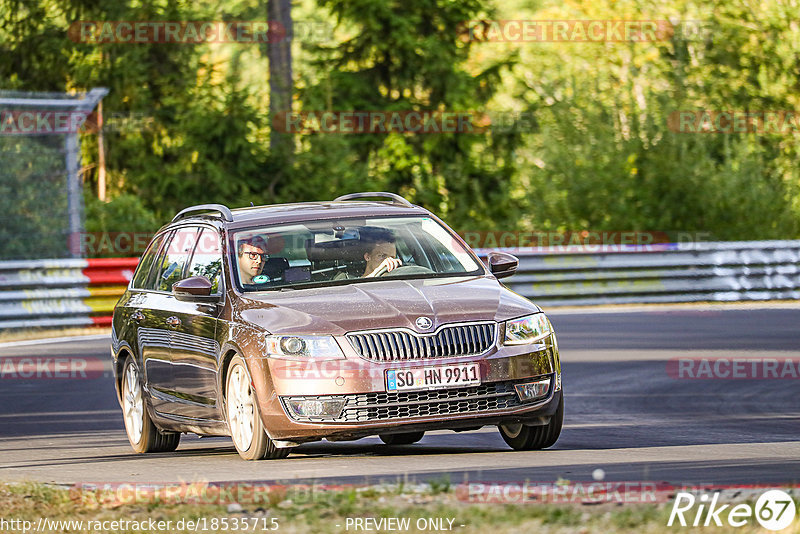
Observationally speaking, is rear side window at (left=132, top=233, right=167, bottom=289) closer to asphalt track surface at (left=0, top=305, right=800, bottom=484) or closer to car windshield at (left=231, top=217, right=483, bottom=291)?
asphalt track surface at (left=0, top=305, right=800, bottom=484)

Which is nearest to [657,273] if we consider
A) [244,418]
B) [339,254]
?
[339,254]

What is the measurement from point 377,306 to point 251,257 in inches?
51.3

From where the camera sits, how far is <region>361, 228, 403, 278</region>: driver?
1066 centimetres

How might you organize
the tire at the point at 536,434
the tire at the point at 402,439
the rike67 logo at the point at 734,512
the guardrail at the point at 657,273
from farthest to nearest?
the guardrail at the point at 657,273 → the tire at the point at 402,439 → the tire at the point at 536,434 → the rike67 logo at the point at 734,512

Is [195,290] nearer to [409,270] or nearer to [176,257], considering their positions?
[176,257]

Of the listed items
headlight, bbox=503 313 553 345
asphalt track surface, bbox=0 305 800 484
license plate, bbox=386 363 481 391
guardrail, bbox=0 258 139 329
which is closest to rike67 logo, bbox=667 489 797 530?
asphalt track surface, bbox=0 305 800 484

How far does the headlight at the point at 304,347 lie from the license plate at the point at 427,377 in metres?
0.33

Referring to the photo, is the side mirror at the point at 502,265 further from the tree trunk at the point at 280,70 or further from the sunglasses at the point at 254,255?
the tree trunk at the point at 280,70

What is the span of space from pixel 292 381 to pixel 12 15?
2892 centimetres

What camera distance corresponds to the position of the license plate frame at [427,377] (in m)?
9.53

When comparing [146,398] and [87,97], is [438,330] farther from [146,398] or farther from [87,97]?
[87,97]

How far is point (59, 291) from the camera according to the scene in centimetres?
2227

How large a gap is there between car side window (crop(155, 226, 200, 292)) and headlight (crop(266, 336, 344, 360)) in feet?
6.36

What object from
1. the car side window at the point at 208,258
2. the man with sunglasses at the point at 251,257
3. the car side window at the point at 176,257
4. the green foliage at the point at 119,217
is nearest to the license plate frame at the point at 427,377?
the man with sunglasses at the point at 251,257
